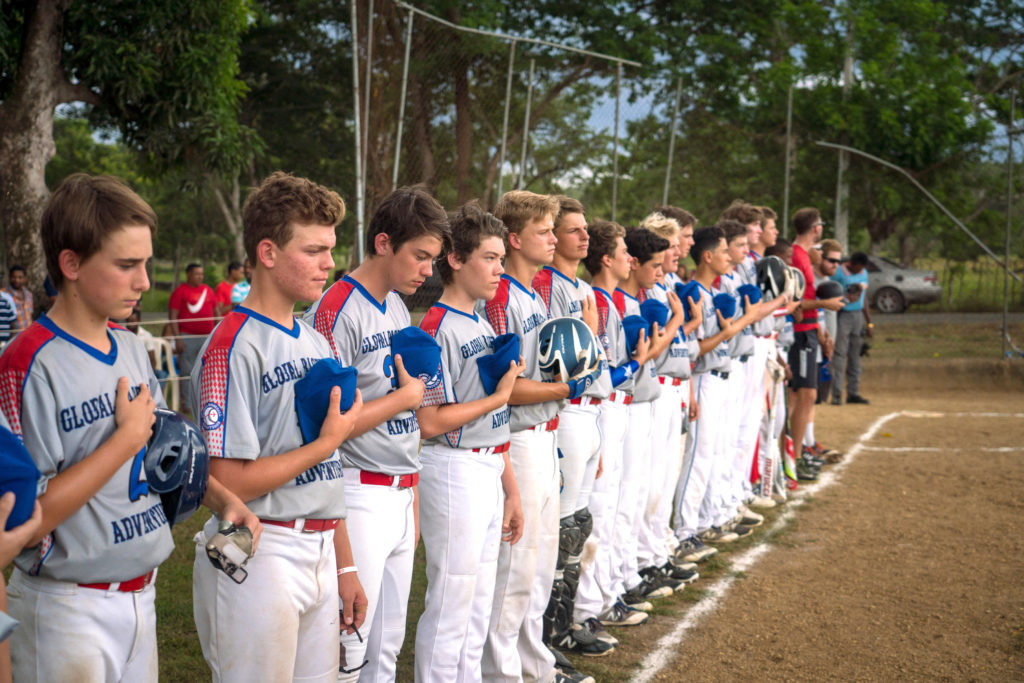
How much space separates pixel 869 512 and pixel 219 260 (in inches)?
1503

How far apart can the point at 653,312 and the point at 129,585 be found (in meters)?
3.66

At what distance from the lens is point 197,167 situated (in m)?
12.7

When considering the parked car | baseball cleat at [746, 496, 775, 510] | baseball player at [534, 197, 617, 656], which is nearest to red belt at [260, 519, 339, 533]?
baseball player at [534, 197, 617, 656]

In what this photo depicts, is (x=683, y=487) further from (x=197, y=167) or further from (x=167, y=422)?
(x=197, y=167)

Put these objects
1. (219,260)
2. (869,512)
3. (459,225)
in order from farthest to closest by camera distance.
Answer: (219,260) → (869,512) → (459,225)

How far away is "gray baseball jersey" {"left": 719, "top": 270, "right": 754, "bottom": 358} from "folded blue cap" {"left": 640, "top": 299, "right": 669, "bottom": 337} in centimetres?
157

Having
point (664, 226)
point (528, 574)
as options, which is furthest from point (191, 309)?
point (528, 574)

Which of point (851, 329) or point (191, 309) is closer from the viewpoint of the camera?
point (191, 309)

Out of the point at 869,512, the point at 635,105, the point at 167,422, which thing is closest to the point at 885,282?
the point at 635,105

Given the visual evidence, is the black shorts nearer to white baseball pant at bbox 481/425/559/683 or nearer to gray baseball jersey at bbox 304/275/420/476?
white baseball pant at bbox 481/425/559/683

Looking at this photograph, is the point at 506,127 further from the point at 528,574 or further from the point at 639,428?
the point at 528,574

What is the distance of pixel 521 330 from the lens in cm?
417

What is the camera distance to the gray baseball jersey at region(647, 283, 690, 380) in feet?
19.0

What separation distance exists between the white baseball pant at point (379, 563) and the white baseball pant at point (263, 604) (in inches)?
14.6
